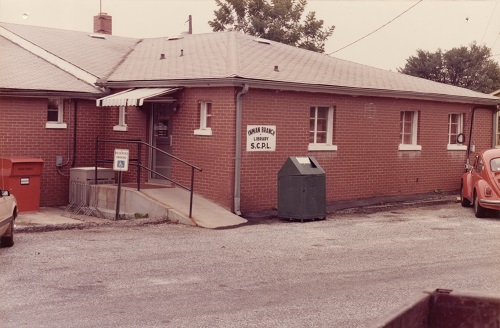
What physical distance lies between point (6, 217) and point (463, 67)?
48273mm

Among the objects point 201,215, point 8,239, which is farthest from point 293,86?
point 8,239

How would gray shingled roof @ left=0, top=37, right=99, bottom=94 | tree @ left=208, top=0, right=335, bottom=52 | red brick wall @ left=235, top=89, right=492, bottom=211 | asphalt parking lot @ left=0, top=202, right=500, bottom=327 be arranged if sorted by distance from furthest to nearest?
tree @ left=208, top=0, right=335, bottom=52 → gray shingled roof @ left=0, top=37, right=99, bottom=94 → red brick wall @ left=235, top=89, right=492, bottom=211 → asphalt parking lot @ left=0, top=202, right=500, bottom=327

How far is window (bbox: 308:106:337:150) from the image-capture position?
62.6 ft

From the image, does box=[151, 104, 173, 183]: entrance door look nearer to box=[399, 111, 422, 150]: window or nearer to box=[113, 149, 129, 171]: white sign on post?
box=[113, 149, 129, 171]: white sign on post

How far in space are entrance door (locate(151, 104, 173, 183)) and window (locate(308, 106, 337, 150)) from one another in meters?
3.55

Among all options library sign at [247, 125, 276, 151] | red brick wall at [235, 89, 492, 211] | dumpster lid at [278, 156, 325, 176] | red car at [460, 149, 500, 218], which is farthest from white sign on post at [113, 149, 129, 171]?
red car at [460, 149, 500, 218]

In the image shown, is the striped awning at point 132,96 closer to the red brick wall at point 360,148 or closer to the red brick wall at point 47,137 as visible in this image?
the red brick wall at point 47,137

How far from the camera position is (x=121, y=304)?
332 inches

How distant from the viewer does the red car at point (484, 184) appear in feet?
53.5

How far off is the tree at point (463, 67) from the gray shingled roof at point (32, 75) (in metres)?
38.8

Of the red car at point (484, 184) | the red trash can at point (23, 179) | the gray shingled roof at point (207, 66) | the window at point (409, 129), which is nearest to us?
the red car at point (484, 184)

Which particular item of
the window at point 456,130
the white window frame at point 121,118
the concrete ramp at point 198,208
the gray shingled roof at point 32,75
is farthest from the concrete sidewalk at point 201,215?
the gray shingled roof at point 32,75

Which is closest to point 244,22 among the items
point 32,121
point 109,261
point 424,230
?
point 32,121

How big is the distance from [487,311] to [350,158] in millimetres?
15555
